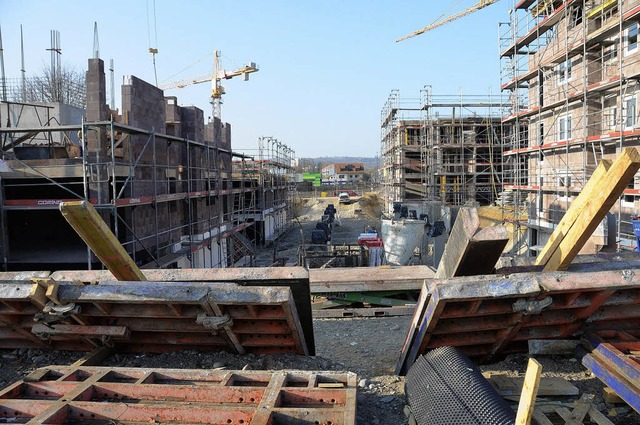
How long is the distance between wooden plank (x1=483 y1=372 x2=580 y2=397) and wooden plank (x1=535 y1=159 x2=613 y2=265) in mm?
1137

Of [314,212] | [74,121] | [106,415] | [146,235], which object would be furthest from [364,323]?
[314,212]

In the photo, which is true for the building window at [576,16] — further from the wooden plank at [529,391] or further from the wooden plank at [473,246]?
the wooden plank at [529,391]

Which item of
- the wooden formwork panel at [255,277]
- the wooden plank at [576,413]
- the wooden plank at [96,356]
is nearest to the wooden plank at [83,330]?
the wooden plank at [96,356]

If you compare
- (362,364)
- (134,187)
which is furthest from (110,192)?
(362,364)

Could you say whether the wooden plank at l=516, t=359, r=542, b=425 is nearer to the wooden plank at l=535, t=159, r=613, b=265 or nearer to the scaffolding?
the wooden plank at l=535, t=159, r=613, b=265

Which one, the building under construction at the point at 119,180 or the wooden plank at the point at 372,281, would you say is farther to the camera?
the building under construction at the point at 119,180

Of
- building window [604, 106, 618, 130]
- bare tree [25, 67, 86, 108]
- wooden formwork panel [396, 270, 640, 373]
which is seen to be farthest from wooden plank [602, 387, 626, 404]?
bare tree [25, 67, 86, 108]

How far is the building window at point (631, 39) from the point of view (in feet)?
45.3

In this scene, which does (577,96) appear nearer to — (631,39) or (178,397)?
(631,39)

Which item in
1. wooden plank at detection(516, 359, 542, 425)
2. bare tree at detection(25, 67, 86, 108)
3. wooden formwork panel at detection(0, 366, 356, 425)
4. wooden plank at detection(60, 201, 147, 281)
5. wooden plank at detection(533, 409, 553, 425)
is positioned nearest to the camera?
wooden plank at detection(516, 359, 542, 425)

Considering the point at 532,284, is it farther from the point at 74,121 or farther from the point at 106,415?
the point at 74,121

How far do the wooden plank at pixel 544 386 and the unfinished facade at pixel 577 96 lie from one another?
7.54m

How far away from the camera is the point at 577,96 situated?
15.3 m

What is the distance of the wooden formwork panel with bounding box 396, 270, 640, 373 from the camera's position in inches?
156
